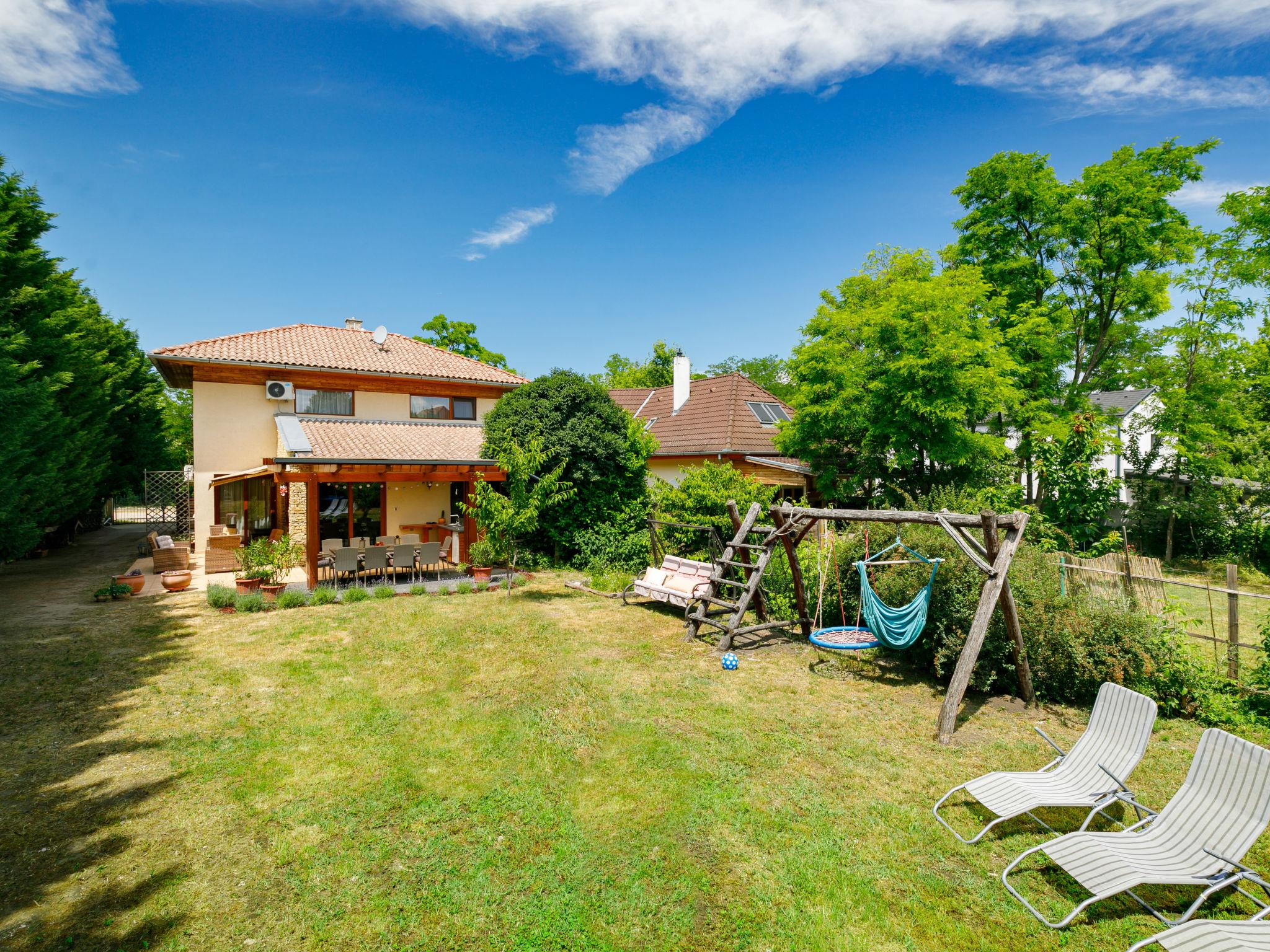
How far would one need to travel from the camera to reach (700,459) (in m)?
22.0

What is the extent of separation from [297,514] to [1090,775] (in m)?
17.1

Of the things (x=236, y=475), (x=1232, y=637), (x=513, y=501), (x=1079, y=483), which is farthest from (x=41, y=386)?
(x=1079, y=483)

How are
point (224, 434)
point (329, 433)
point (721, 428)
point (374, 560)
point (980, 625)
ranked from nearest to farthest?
point (980, 625), point (374, 560), point (329, 433), point (224, 434), point (721, 428)

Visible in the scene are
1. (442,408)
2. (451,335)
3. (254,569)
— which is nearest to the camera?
(254,569)

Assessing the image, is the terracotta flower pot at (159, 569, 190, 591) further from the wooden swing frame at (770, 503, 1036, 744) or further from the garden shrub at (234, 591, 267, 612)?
the wooden swing frame at (770, 503, 1036, 744)

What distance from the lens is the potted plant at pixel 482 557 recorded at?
44.2ft

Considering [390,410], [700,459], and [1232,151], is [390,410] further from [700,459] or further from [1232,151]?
[1232,151]

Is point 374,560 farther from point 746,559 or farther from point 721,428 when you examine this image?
point 721,428

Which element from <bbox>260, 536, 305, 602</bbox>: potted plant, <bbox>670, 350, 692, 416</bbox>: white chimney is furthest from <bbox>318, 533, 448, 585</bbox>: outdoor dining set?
<bbox>670, 350, 692, 416</bbox>: white chimney

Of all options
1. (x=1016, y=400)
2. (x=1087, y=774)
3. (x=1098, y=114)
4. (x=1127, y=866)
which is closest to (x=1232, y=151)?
(x=1098, y=114)

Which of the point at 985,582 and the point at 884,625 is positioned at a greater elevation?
the point at 985,582

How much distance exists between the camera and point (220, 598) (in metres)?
12.0

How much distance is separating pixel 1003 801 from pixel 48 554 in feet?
93.6

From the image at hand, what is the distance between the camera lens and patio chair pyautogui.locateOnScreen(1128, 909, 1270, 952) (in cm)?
307
